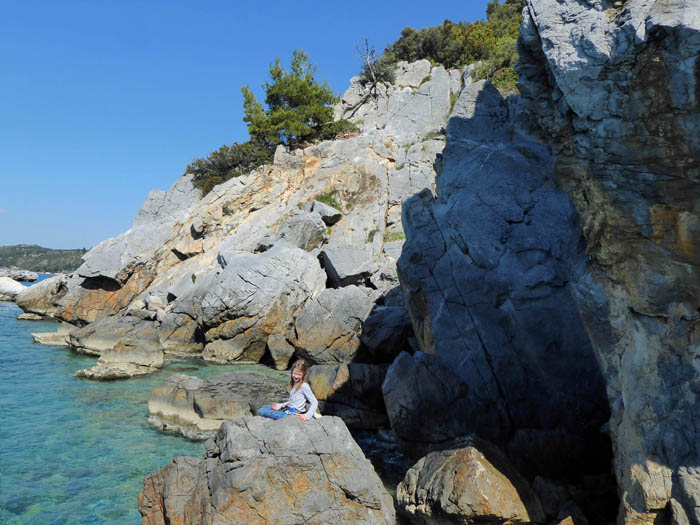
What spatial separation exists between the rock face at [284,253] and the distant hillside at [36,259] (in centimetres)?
8920

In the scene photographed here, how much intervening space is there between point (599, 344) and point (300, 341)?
13521 mm

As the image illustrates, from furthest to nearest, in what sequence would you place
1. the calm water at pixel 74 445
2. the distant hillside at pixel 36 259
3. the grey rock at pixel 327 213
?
the distant hillside at pixel 36 259
the grey rock at pixel 327 213
the calm water at pixel 74 445

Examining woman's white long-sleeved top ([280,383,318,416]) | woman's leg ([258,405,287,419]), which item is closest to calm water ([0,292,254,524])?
woman's leg ([258,405,287,419])

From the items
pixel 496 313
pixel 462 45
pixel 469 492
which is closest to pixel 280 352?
pixel 496 313

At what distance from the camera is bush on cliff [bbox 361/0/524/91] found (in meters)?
36.2

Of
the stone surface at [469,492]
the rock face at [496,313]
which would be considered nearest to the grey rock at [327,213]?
the rock face at [496,313]

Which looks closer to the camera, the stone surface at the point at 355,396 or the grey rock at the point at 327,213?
the stone surface at the point at 355,396

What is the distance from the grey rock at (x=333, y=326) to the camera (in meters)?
18.8

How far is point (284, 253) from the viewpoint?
24000 mm

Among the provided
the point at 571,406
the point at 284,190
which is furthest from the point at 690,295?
the point at 284,190

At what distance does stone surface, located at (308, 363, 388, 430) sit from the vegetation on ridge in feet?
87.3

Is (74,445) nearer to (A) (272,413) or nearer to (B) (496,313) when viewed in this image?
(A) (272,413)

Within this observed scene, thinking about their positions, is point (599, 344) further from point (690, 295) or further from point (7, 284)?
point (7, 284)

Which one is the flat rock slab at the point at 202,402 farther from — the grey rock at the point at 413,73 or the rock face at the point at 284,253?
the grey rock at the point at 413,73
